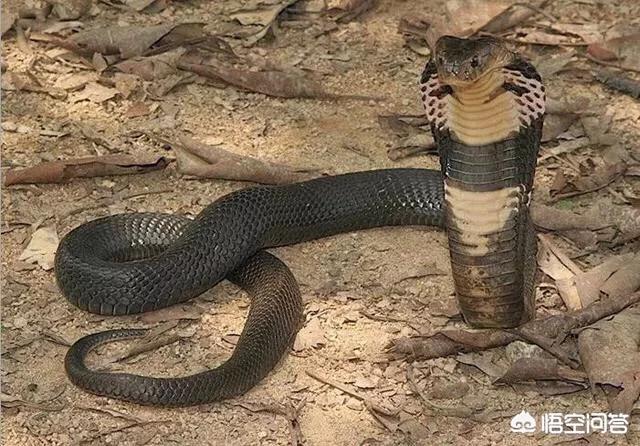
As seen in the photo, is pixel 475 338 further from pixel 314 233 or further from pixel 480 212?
pixel 314 233

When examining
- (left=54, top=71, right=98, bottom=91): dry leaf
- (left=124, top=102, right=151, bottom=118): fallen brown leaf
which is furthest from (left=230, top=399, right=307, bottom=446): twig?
(left=54, top=71, right=98, bottom=91): dry leaf

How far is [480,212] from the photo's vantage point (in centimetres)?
543

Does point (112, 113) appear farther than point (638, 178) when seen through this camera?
Yes

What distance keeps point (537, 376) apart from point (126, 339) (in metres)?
1.88

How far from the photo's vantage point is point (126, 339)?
19.1 feet

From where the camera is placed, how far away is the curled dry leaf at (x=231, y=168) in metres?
7.05

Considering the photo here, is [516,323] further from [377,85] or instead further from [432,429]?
[377,85]

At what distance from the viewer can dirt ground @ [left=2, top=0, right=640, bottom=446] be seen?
5.31 meters

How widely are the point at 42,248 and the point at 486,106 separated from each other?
2.53 metres

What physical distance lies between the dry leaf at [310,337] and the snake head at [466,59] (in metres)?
1.44

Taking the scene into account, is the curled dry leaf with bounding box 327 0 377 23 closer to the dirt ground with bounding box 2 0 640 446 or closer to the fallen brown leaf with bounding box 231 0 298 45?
the dirt ground with bounding box 2 0 640 446

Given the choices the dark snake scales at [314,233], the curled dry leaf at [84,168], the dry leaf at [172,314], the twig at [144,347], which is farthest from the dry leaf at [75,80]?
the twig at [144,347]

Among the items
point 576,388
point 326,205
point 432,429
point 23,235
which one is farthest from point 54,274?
point 576,388

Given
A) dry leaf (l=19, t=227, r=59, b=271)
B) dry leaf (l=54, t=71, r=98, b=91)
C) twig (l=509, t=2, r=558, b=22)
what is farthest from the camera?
twig (l=509, t=2, r=558, b=22)
